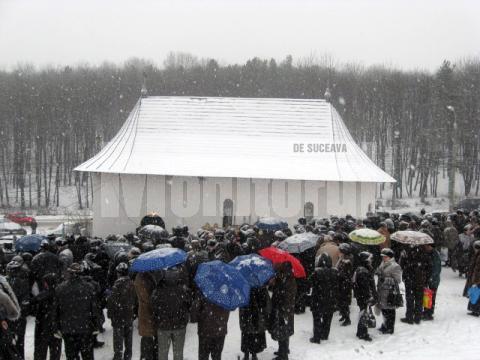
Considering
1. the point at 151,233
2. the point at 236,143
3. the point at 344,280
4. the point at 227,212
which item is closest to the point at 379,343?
the point at 344,280

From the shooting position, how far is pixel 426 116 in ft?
177

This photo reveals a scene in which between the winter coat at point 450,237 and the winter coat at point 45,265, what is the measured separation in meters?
10.2

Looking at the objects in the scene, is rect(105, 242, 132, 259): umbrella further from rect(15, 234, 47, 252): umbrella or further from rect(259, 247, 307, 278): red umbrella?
rect(259, 247, 307, 278): red umbrella

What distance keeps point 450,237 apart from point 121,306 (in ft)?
32.5

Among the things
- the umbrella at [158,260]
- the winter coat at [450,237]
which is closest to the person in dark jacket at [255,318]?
the umbrella at [158,260]

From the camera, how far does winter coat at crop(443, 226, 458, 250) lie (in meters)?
14.3

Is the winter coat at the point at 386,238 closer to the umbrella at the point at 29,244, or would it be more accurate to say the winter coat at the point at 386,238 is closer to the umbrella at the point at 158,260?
the umbrella at the point at 158,260

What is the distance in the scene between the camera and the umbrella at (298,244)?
10.8 m

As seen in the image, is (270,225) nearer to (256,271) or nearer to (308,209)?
(256,271)

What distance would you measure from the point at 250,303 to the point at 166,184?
62.0ft

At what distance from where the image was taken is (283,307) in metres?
8.39

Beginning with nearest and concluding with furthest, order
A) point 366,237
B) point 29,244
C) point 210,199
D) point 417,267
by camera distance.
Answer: point 417,267 < point 366,237 < point 29,244 < point 210,199

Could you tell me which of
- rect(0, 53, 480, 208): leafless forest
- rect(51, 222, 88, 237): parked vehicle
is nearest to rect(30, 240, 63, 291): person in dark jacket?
rect(51, 222, 88, 237): parked vehicle

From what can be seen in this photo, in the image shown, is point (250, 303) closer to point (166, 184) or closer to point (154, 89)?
point (166, 184)
